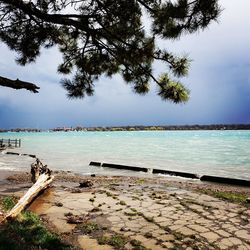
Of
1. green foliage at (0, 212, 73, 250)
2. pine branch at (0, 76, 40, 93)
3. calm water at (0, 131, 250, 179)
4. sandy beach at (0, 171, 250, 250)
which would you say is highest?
pine branch at (0, 76, 40, 93)

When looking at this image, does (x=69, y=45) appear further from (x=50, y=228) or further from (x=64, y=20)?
(x=50, y=228)

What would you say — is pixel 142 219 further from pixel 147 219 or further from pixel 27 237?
pixel 27 237

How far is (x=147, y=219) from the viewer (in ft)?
27.1

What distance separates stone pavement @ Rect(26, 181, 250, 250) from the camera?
672 centimetres

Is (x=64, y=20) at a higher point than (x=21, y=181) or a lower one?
higher

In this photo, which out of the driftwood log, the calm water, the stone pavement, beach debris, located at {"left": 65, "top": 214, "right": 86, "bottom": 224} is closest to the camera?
the stone pavement

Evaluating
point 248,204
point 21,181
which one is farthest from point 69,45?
point 21,181

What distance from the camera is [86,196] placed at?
11375 mm

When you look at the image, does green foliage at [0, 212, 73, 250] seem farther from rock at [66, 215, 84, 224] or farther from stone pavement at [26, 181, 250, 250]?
rock at [66, 215, 84, 224]

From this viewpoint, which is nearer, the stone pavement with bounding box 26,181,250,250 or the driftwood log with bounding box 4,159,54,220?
the stone pavement with bounding box 26,181,250,250

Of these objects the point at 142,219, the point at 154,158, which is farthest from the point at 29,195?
the point at 154,158

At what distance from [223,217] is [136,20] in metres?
5.10

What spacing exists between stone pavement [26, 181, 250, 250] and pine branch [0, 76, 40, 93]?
3.02m

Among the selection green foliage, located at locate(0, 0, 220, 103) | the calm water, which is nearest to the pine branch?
green foliage, located at locate(0, 0, 220, 103)
